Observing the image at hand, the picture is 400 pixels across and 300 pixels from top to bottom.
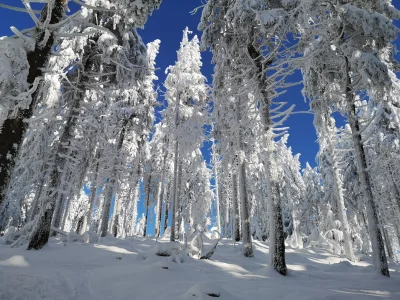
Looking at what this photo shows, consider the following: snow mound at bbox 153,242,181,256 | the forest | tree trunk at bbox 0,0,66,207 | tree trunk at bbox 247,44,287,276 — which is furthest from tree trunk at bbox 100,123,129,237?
tree trunk at bbox 0,0,66,207

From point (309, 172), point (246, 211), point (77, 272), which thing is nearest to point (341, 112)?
point (246, 211)

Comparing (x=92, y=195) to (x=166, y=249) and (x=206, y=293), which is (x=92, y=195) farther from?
(x=206, y=293)

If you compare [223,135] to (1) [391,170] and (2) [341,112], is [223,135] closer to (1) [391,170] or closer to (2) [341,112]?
(2) [341,112]

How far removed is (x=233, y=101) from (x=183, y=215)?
1493 centimetres

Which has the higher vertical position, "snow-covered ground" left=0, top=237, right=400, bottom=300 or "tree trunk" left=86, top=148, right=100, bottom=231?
"tree trunk" left=86, top=148, right=100, bottom=231

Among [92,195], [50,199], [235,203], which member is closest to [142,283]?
[50,199]

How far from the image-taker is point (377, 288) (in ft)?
18.4

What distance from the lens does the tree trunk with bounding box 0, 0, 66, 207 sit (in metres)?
3.39

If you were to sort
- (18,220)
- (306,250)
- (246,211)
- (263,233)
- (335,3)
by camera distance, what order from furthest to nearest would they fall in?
(263,233), (18,220), (306,250), (246,211), (335,3)

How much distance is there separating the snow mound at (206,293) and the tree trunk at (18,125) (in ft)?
10.3

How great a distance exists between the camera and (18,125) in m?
3.60

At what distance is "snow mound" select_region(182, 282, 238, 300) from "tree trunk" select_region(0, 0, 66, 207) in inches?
124

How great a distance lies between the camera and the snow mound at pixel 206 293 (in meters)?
3.71

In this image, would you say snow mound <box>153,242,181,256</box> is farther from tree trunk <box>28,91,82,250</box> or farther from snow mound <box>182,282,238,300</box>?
snow mound <box>182,282,238,300</box>
